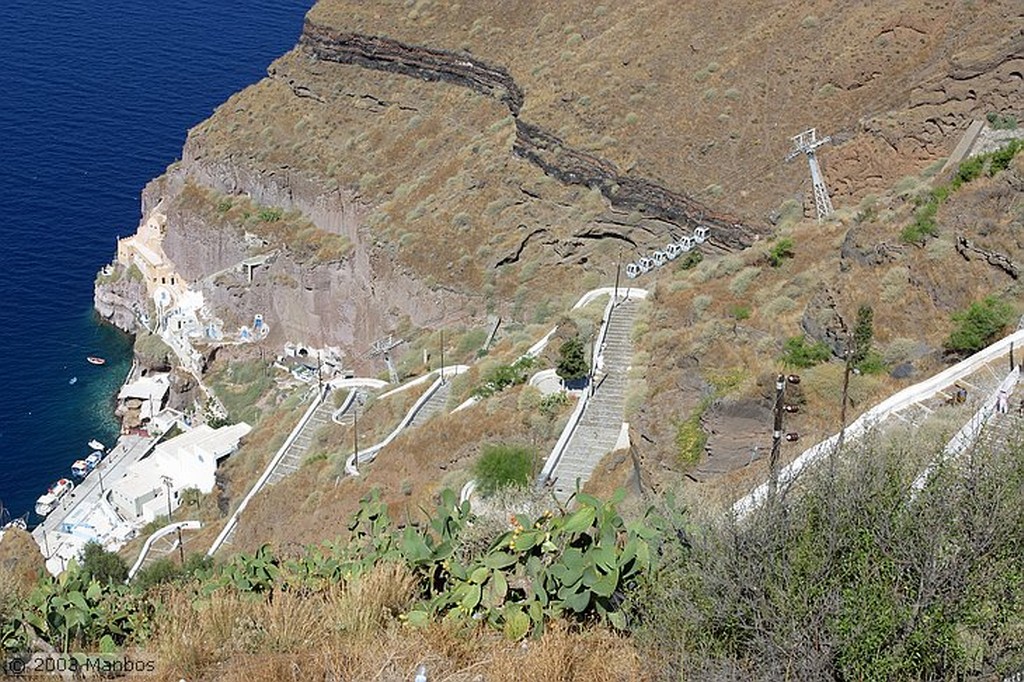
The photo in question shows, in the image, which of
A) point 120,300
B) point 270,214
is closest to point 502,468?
point 270,214

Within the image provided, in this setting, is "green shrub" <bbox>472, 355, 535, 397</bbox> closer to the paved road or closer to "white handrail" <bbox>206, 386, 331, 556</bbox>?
"white handrail" <bbox>206, 386, 331, 556</bbox>

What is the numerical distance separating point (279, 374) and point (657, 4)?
2531cm

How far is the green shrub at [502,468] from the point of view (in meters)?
23.8

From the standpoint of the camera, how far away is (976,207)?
2211 cm

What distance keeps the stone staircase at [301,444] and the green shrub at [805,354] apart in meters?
18.5

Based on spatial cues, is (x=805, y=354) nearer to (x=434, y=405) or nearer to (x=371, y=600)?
(x=371, y=600)

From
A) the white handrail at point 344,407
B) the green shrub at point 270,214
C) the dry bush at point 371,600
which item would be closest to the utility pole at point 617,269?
the white handrail at point 344,407

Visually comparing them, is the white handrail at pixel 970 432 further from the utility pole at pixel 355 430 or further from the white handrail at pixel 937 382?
the utility pole at pixel 355 430

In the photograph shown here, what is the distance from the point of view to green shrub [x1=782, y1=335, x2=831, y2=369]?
20.6 m

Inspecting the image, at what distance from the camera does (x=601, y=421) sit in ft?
88.3

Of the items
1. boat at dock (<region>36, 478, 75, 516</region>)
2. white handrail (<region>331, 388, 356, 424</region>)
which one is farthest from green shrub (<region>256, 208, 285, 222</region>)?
white handrail (<region>331, 388, 356, 424</region>)

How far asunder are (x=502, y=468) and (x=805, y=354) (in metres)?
7.02

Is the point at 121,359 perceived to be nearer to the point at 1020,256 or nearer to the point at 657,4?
the point at 657,4

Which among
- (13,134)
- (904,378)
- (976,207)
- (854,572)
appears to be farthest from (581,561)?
(13,134)
